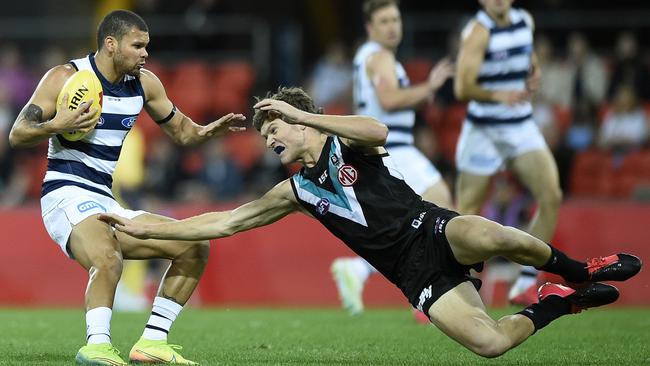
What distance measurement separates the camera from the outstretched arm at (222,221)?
6.93 m

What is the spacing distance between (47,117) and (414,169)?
161 inches

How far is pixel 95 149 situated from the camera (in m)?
7.65

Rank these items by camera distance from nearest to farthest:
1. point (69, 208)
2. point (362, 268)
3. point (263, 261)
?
1. point (69, 208)
2. point (362, 268)
3. point (263, 261)

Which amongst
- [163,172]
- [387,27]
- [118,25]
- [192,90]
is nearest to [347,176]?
[118,25]

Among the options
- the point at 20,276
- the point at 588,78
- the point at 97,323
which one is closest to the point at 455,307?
the point at 97,323

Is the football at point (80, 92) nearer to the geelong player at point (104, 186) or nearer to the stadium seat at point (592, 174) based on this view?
the geelong player at point (104, 186)

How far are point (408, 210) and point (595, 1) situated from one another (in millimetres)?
12502

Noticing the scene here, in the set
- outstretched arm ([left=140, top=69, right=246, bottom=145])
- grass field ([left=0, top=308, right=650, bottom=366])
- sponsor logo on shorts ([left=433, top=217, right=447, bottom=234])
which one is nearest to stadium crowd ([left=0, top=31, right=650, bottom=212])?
grass field ([left=0, top=308, right=650, bottom=366])

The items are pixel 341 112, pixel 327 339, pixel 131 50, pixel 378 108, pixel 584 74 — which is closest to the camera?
pixel 131 50

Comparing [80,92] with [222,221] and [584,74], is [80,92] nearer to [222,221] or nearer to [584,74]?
[222,221]

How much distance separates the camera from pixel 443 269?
23.1ft

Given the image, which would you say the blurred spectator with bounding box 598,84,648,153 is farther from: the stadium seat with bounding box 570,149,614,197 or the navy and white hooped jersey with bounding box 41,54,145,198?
the navy and white hooped jersey with bounding box 41,54,145,198

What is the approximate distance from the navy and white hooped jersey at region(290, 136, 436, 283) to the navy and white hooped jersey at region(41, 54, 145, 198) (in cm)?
138

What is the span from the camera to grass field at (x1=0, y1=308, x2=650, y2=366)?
7492mm
